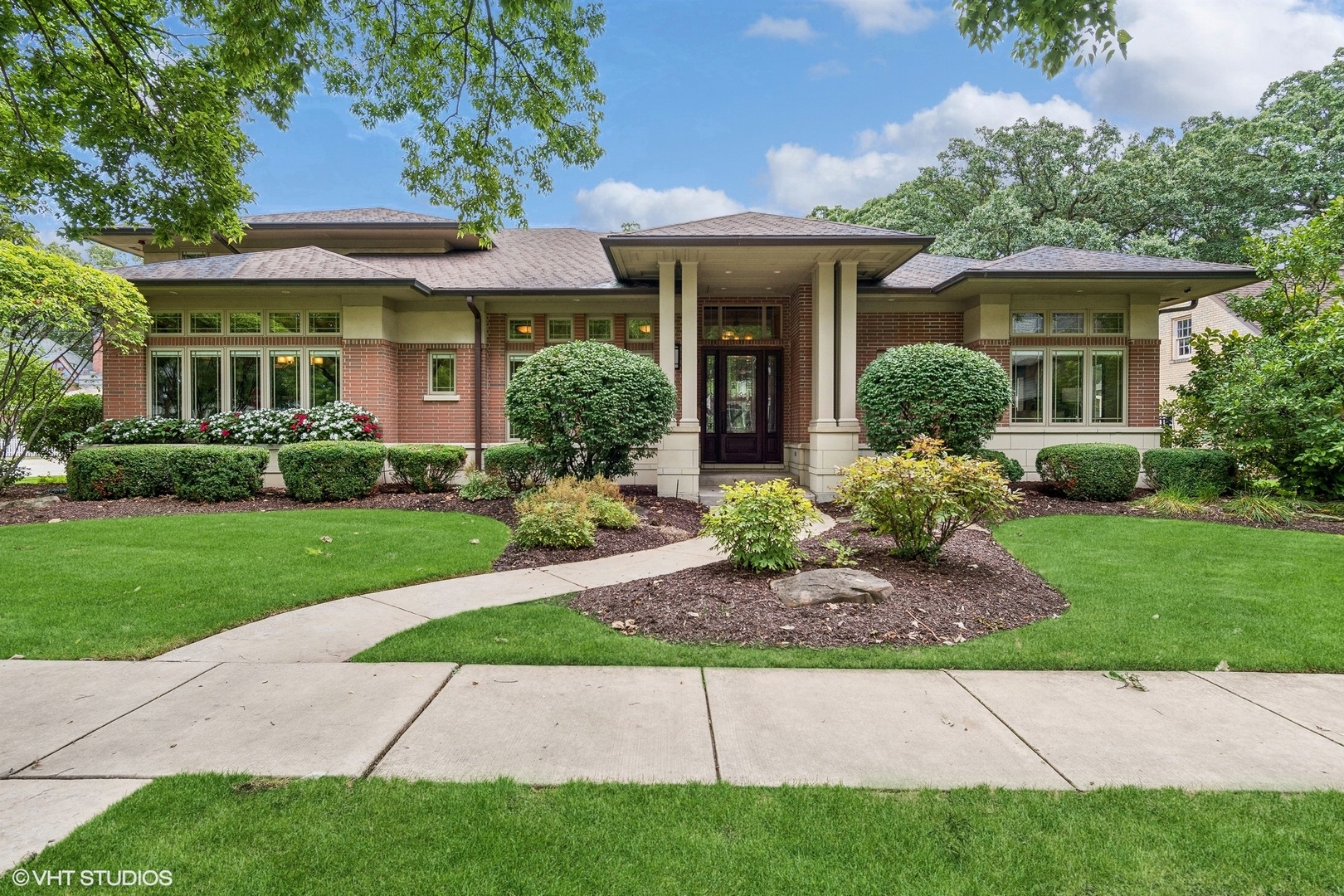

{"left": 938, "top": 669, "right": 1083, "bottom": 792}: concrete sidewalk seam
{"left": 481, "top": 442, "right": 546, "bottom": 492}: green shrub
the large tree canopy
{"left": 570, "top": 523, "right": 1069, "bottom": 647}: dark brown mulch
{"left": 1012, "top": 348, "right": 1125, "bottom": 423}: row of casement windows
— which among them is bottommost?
{"left": 938, "top": 669, "right": 1083, "bottom": 792}: concrete sidewalk seam

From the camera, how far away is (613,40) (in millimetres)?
6383

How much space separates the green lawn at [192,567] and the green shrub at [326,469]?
3.41 ft

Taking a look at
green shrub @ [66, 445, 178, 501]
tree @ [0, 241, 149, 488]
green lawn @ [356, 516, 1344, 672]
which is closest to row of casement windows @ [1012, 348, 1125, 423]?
green lawn @ [356, 516, 1344, 672]

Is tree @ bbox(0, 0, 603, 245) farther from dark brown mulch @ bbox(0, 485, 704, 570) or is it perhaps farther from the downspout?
the downspout

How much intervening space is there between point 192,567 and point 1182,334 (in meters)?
27.4

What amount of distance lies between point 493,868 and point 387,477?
35.4ft

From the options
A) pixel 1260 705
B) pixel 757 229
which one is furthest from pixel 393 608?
pixel 757 229

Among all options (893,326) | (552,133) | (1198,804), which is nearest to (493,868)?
→ (1198,804)

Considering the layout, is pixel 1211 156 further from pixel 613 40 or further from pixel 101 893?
pixel 101 893

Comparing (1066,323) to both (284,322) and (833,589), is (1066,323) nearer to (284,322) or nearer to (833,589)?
(833,589)

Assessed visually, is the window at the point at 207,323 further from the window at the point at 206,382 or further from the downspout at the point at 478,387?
the downspout at the point at 478,387

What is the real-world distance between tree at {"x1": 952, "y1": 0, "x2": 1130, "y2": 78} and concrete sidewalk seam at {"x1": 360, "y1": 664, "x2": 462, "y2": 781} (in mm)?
5223

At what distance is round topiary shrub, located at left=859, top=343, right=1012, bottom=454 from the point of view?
9281mm

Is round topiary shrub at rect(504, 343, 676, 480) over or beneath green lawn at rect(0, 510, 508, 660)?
over
